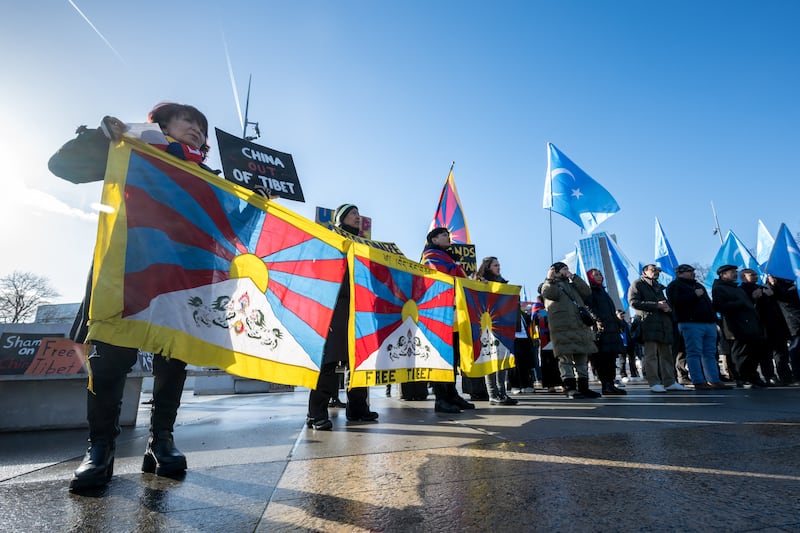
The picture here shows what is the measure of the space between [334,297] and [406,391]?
418 cm

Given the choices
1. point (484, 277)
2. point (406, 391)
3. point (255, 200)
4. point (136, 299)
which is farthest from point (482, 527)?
point (406, 391)

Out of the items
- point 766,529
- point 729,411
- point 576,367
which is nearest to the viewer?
point 766,529

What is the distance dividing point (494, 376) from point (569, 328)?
1.18 meters

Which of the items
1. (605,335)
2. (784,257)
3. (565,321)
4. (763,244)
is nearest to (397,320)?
(565,321)

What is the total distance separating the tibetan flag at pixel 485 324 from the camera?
4469 mm

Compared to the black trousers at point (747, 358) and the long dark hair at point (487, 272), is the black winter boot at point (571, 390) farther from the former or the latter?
the black trousers at point (747, 358)

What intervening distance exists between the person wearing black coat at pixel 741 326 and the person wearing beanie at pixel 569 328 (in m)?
2.74

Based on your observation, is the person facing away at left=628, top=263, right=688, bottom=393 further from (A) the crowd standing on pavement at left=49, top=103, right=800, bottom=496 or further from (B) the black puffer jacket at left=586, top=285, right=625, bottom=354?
(B) the black puffer jacket at left=586, top=285, right=625, bottom=354

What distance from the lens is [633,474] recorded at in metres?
1.57

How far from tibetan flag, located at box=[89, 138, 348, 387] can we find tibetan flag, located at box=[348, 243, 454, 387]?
967 mm

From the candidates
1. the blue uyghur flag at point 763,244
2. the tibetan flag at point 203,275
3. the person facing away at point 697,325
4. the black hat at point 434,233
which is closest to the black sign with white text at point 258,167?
the black hat at point 434,233

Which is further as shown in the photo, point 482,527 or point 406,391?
point 406,391

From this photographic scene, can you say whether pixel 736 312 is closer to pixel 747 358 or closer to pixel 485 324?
pixel 747 358

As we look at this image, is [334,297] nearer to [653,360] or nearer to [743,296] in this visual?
[653,360]
